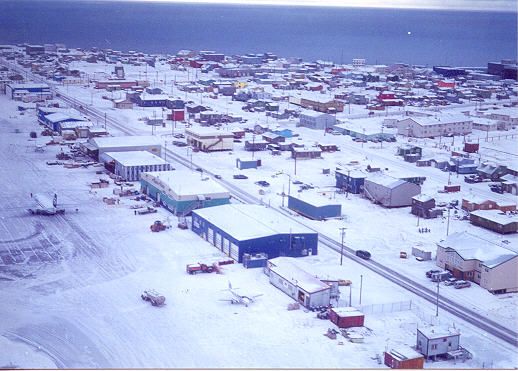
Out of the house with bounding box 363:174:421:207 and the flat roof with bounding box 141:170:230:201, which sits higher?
the flat roof with bounding box 141:170:230:201

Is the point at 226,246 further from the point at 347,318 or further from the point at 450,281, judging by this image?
the point at 450,281

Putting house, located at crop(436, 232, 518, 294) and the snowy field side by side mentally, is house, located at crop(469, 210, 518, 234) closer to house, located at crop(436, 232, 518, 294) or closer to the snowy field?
the snowy field

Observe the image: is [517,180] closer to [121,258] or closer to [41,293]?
[121,258]

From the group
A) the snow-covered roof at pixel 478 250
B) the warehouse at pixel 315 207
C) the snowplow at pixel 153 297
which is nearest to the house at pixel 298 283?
the snowplow at pixel 153 297

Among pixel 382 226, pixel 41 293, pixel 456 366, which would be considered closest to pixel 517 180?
pixel 382 226

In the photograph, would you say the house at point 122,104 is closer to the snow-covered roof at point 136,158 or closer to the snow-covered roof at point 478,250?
the snow-covered roof at point 136,158

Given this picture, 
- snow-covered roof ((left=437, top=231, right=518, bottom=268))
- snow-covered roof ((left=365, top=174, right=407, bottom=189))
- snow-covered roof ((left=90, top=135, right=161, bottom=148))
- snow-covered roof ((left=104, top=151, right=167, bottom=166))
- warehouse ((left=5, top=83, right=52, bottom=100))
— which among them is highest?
warehouse ((left=5, top=83, right=52, bottom=100))

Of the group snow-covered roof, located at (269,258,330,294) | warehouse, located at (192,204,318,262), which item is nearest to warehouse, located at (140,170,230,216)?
warehouse, located at (192,204,318,262)
